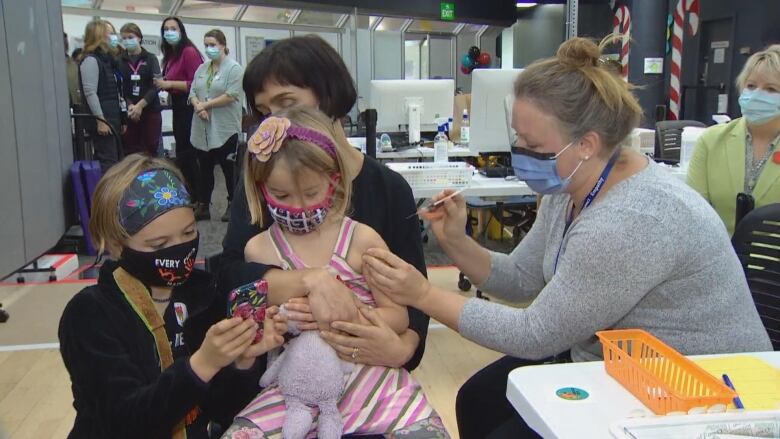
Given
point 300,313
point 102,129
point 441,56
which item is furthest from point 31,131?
point 441,56

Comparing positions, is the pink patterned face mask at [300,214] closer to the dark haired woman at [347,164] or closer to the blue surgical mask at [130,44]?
the dark haired woman at [347,164]

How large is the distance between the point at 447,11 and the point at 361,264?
11.3 meters

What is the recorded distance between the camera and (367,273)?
4.65 feet

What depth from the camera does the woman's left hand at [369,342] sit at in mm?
1344

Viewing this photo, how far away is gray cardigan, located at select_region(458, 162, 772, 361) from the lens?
4.30 ft

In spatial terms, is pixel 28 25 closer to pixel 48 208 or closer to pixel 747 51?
pixel 48 208

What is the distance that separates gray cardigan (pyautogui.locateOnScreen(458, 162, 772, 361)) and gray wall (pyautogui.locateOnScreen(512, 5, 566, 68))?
11.9 metres

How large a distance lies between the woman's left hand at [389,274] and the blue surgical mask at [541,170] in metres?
0.40

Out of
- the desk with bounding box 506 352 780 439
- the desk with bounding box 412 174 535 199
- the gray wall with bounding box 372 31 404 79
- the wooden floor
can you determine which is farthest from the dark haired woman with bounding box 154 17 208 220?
the gray wall with bounding box 372 31 404 79

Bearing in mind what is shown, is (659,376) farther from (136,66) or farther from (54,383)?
(136,66)

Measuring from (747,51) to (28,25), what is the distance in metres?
8.67

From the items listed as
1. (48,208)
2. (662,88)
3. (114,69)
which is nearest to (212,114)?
(114,69)

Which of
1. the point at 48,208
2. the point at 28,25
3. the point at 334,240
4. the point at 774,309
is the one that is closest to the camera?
the point at 334,240

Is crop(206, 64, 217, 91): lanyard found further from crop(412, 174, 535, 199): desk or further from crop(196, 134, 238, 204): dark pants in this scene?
crop(412, 174, 535, 199): desk
